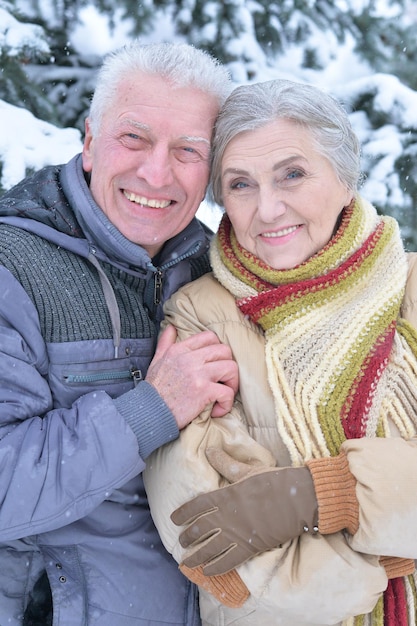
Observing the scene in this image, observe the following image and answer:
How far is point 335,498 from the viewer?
1.98 m

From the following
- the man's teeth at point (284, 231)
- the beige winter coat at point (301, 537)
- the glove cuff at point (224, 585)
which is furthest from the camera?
the man's teeth at point (284, 231)

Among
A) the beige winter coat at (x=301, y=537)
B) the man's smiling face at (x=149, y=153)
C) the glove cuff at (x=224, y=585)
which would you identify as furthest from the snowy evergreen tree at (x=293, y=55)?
the glove cuff at (x=224, y=585)

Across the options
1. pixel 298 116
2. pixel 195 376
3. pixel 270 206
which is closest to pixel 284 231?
pixel 270 206

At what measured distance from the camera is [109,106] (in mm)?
2518

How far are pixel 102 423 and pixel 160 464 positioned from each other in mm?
265

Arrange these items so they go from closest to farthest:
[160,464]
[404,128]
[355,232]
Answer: [160,464], [355,232], [404,128]

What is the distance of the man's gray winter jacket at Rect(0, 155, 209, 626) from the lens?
6.70 ft

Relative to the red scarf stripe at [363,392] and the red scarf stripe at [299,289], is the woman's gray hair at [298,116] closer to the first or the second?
the red scarf stripe at [299,289]

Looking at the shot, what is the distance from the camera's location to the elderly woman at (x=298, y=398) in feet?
6.49

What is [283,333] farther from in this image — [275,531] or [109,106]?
[109,106]

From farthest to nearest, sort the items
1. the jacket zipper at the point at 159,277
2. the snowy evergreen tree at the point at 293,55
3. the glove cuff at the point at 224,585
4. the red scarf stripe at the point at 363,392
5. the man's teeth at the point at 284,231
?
1. the snowy evergreen tree at the point at 293,55
2. the jacket zipper at the point at 159,277
3. the man's teeth at the point at 284,231
4. the red scarf stripe at the point at 363,392
5. the glove cuff at the point at 224,585

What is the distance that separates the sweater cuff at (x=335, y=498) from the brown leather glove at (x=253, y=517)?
1.0 inches

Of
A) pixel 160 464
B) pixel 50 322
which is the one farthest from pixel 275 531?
pixel 50 322

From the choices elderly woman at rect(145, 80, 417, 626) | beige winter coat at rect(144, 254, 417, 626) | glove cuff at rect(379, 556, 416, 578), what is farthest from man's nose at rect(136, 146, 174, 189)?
glove cuff at rect(379, 556, 416, 578)
